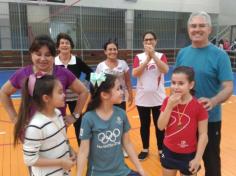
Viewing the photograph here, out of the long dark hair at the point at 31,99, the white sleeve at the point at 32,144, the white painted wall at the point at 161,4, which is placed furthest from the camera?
the white painted wall at the point at 161,4

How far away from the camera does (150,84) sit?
11.3 feet

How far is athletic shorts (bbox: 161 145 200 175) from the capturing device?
81.7 inches

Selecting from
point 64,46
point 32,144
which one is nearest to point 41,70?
point 32,144

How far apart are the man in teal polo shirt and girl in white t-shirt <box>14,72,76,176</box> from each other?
40.9 inches

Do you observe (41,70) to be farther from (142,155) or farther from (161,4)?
(161,4)

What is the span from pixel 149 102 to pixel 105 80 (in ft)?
5.51

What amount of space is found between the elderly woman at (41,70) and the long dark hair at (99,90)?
379 millimetres

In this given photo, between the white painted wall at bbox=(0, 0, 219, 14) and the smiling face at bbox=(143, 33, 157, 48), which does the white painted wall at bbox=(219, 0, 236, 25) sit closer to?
the white painted wall at bbox=(0, 0, 219, 14)

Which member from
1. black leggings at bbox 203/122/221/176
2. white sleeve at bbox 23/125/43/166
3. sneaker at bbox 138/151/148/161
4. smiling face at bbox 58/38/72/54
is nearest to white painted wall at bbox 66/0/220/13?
smiling face at bbox 58/38/72/54

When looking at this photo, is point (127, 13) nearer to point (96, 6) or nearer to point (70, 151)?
point (96, 6)

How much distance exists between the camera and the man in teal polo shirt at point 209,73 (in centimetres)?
215

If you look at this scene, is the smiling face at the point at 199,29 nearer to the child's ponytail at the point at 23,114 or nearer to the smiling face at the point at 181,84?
the smiling face at the point at 181,84

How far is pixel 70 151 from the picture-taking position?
6.53 ft

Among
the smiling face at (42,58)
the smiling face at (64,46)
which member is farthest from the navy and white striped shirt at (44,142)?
the smiling face at (64,46)
